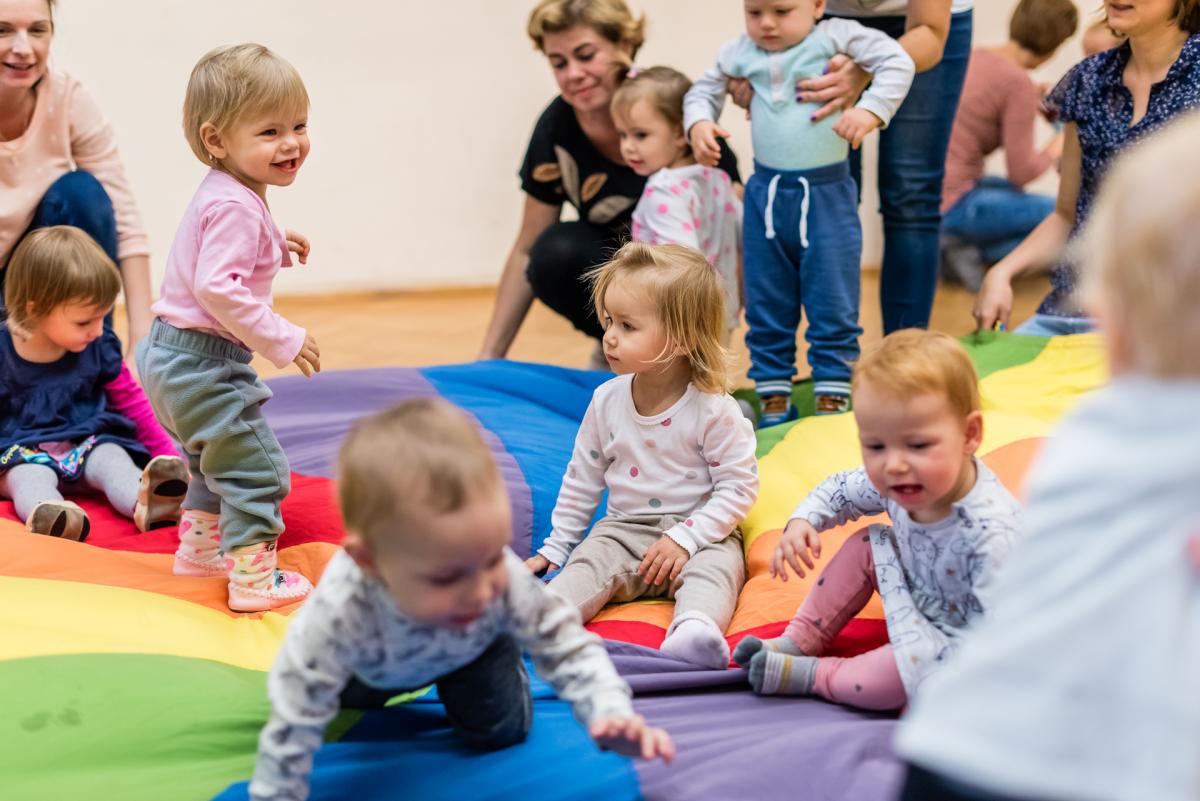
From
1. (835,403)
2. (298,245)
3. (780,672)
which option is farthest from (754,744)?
(835,403)

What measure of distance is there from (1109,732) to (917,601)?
2.22 ft

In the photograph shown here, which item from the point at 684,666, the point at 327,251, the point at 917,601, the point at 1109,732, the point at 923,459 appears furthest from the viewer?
the point at 327,251

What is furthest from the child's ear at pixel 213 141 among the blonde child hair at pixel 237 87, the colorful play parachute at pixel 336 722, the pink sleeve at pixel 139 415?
the pink sleeve at pixel 139 415

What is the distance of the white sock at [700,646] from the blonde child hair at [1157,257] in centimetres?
85

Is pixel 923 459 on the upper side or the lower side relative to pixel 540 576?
upper

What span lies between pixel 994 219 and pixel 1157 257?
3.49 m

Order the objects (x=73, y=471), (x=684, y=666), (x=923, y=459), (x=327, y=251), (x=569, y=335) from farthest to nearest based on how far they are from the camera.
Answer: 1. (x=327, y=251)
2. (x=569, y=335)
3. (x=73, y=471)
4. (x=684, y=666)
5. (x=923, y=459)

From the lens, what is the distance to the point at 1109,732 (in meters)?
0.78

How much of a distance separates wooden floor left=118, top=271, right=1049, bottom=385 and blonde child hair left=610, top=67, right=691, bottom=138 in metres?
0.83

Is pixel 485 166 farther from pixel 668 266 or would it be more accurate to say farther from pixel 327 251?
pixel 668 266

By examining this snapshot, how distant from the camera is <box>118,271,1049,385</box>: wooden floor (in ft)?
11.9

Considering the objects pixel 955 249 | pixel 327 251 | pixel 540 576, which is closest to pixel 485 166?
pixel 327 251

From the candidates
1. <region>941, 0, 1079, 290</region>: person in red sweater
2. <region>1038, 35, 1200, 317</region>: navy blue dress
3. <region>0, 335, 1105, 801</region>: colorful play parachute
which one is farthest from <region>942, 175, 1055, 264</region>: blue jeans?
<region>0, 335, 1105, 801</region>: colorful play parachute

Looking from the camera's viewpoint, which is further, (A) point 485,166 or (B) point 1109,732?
(A) point 485,166
